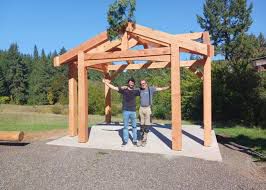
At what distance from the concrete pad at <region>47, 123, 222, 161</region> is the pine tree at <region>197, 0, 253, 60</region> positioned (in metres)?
29.6

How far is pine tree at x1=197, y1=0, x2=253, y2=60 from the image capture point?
41.3 m

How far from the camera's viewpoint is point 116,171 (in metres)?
7.45

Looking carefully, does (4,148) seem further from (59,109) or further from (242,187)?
(59,109)

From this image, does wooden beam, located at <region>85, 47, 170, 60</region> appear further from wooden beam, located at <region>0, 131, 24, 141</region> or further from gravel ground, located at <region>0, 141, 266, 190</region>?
wooden beam, located at <region>0, 131, 24, 141</region>

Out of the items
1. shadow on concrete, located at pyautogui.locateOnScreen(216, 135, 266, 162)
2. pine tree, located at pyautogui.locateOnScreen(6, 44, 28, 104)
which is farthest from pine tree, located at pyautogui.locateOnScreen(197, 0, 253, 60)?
pine tree, located at pyautogui.locateOnScreen(6, 44, 28, 104)

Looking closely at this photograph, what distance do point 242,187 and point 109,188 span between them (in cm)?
230

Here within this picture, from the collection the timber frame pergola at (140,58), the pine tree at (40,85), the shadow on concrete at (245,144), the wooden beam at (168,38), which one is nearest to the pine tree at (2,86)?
the pine tree at (40,85)

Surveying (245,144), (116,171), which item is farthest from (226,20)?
(116,171)

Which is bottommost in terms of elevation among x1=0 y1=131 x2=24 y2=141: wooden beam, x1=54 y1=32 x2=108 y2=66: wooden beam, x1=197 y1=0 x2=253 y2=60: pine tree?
x1=0 y1=131 x2=24 y2=141: wooden beam

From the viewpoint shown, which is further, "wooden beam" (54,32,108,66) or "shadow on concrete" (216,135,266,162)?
"wooden beam" (54,32,108,66)

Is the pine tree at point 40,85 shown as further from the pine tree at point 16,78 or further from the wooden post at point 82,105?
the wooden post at point 82,105

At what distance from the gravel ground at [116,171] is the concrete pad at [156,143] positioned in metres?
0.44

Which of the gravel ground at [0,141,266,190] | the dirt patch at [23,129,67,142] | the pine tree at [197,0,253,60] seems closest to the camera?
the gravel ground at [0,141,266,190]

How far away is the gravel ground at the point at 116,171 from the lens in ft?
21.4
